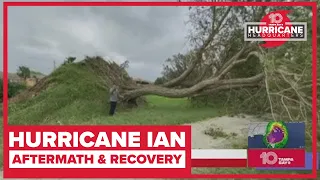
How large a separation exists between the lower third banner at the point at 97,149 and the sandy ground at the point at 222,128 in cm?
219

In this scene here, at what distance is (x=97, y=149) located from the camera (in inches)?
159

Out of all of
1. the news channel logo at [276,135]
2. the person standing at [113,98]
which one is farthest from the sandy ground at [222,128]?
the person standing at [113,98]

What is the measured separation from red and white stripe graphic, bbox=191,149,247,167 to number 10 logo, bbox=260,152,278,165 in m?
0.24

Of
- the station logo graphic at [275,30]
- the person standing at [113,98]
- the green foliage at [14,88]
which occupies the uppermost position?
the station logo graphic at [275,30]

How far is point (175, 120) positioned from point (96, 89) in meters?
3.20

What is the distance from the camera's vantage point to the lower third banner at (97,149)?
4.02 metres

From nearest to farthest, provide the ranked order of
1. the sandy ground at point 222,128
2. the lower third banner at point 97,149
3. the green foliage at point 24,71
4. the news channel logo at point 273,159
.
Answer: the lower third banner at point 97,149 → the news channel logo at point 273,159 → the sandy ground at point 222,128 → the green foliage at point 24,71

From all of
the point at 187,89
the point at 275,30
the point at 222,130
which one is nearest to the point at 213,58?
the point at 187,89

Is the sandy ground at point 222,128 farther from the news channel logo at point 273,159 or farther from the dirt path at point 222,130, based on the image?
the news channel logo at point 273,159

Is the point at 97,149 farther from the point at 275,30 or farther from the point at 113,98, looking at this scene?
the point at 113,98

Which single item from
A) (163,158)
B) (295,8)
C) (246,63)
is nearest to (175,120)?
(246,63)

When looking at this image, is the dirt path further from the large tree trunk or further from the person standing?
the person standing

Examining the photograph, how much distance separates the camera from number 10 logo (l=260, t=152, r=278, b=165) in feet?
15.0

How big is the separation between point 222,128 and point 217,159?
3.36m
